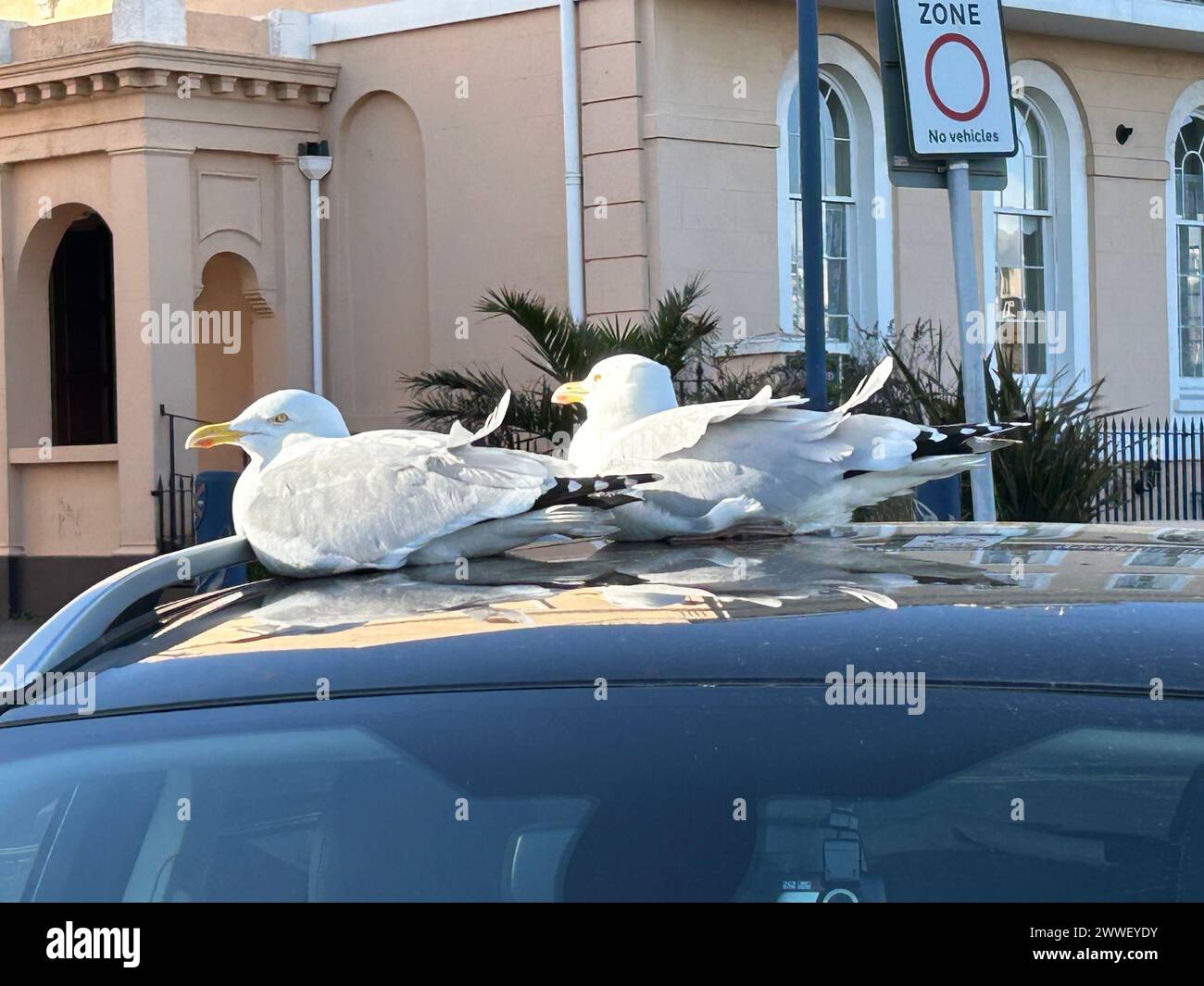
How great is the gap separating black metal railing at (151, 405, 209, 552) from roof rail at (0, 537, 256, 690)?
13.3 meters

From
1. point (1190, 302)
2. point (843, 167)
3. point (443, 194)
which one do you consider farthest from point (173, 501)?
point (1190, 302)

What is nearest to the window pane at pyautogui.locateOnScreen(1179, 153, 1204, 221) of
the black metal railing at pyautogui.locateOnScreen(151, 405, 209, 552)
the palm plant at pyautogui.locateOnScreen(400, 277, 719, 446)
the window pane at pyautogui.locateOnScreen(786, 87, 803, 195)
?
the window pane at pyautogui.locateOnScreen(786, 87, 803, 195)

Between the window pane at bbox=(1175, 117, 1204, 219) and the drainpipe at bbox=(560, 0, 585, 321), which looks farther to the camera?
the window pane at bbox=(1175, 117, 1204, 219)

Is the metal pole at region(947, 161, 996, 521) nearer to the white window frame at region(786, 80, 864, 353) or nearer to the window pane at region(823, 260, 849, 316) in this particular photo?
the white window frame at region(786, 80, 864, 353)

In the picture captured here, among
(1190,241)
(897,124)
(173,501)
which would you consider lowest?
(173,501)

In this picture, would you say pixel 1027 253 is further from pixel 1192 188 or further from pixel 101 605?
pixel 101 605

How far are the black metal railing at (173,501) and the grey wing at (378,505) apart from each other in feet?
43.2

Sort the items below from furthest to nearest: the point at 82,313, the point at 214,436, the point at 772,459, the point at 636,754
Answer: the point at 82,313
the point at 214,436
the point at 772,459
the point at 636,754

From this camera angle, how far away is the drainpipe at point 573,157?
50.2 ft

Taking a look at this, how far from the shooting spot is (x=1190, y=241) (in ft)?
63.6

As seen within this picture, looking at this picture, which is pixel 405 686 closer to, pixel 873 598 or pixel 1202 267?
pixel 873 598

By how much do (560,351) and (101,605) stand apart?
10812 mm

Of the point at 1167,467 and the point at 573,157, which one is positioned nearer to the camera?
the point at 573,157

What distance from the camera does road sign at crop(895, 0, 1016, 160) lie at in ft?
22.0
